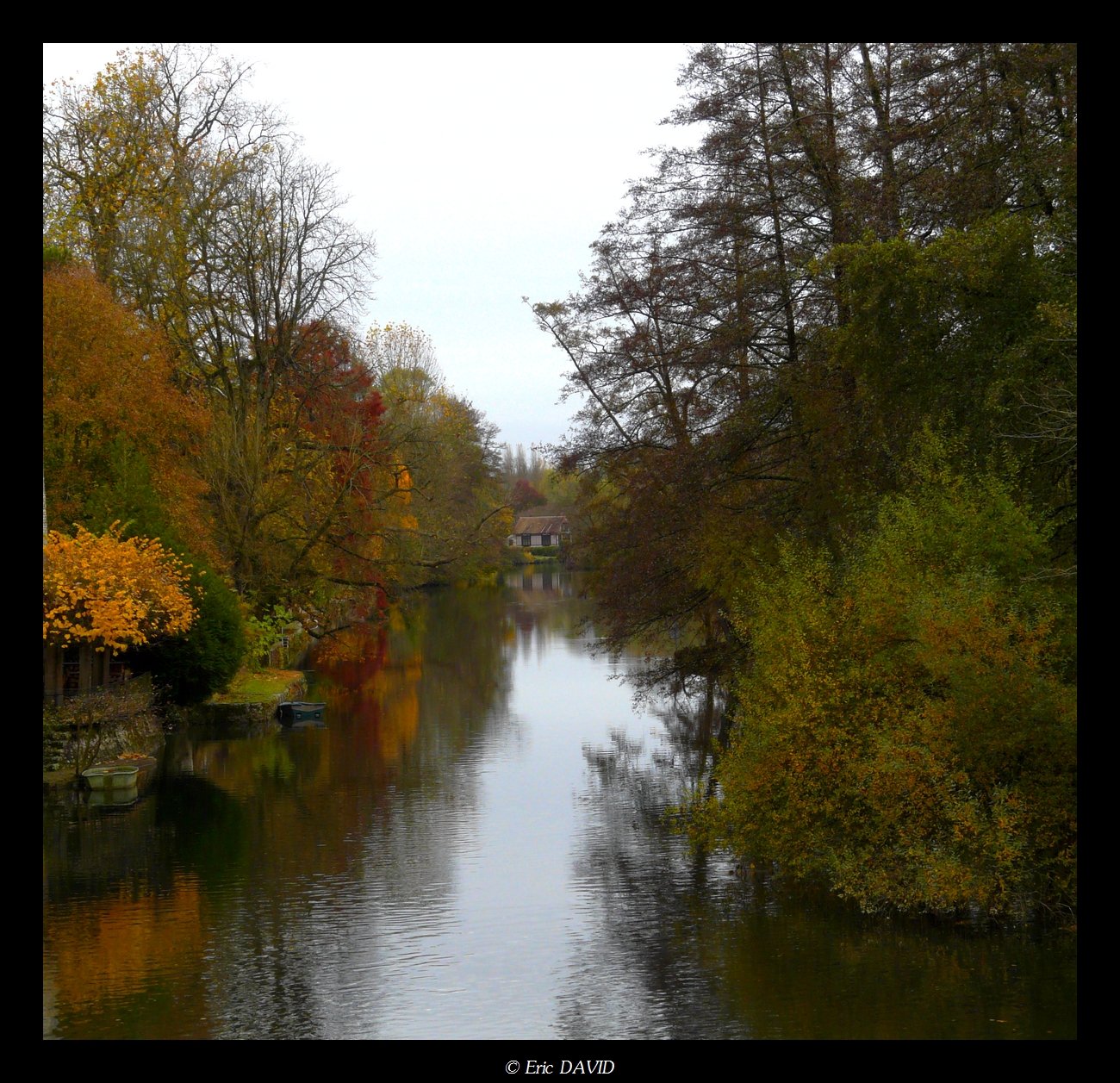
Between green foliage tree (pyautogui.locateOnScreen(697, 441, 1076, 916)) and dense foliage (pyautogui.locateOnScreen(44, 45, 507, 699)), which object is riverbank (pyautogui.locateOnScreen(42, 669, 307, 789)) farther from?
green foliage tree (pyautogui.locateOnScreen(697, 441, 1076, 916))

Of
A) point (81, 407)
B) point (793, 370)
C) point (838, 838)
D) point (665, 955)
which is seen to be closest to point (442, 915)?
point (665, 955)

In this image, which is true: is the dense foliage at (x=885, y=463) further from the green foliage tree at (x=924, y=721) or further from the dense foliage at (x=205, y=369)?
the dense foliage at (x=205, y=369)

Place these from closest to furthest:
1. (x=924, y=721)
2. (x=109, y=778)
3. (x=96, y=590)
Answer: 1. (x=924, y=721)
2. (x=109, y=778)
3. (x=96, y=590)

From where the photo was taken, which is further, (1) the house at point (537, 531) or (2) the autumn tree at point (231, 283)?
(1) the house at point (537, 531)

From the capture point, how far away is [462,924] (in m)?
15.7

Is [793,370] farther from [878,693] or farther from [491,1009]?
[491,1009]

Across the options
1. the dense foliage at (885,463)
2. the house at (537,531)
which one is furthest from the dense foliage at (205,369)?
the house at (537,531)

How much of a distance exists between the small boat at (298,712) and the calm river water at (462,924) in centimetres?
294

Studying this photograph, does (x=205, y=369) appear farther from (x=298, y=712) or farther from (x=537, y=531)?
(x=537, y=531)

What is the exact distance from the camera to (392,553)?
40.7 m

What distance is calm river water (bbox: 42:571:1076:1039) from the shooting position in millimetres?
12469

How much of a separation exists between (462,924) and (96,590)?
1014 centimetres

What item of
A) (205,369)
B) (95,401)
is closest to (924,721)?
(95,401)

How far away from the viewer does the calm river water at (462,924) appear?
491 inches
